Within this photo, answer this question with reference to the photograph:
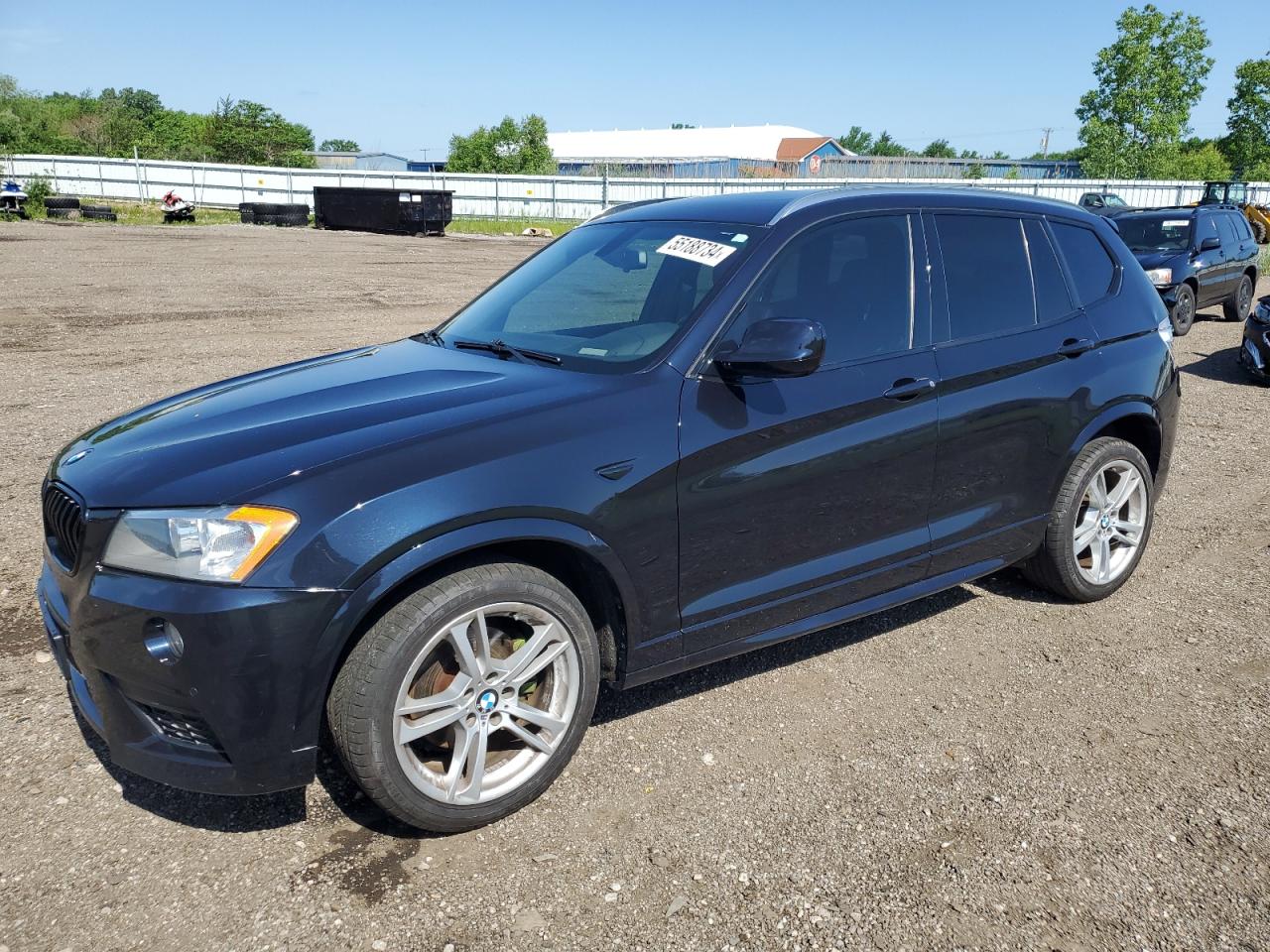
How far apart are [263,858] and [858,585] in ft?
7.23

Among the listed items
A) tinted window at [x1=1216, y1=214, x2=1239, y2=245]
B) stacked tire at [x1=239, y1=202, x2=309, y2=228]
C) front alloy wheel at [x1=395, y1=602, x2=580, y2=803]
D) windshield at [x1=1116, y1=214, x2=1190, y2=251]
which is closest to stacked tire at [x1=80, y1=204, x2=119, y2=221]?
stacked tire at [x1=239, y1=202, x2=309, y2=228]

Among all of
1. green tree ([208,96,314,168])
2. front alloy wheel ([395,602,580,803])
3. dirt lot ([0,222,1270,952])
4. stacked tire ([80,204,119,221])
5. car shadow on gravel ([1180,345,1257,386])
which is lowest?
dirt lot ([0,222,1270,952])

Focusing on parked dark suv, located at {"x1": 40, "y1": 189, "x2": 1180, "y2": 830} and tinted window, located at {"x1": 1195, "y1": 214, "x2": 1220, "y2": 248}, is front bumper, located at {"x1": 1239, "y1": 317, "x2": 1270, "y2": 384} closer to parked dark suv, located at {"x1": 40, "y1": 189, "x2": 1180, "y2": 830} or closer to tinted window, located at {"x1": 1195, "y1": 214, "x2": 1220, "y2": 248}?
tinted window, located at {"x1": 1195, "y1": 214, "x2": 1220, "y2": 248}

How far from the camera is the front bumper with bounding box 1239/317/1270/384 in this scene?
10.3 meters

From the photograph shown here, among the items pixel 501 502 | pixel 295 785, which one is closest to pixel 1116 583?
pixel 501 502

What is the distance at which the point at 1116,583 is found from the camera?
485cm

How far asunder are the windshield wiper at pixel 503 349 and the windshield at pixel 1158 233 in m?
13.3

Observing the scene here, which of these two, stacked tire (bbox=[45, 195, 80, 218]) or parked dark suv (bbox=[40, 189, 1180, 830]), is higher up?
stacked tire (bbox=[45, 195, 80, 218])

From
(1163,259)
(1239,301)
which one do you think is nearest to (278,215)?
(1163,259)

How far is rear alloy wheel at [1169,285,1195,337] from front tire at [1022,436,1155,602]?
10485mm

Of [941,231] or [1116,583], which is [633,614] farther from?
[1116,583]

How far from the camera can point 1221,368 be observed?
38.5 ft

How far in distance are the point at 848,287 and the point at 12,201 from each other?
3891 cm

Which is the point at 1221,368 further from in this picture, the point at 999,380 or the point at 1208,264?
the point at 999,380
